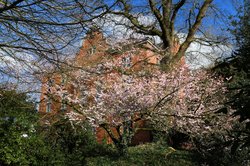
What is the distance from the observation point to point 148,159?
1242 centimetres

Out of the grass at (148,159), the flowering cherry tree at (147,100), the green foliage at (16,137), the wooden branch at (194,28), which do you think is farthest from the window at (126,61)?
the green foliage at (16,137)

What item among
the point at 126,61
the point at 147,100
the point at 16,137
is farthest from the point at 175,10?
the point at 16,137

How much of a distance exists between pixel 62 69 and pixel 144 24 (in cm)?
1056

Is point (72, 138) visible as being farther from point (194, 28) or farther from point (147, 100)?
point (194, 28)

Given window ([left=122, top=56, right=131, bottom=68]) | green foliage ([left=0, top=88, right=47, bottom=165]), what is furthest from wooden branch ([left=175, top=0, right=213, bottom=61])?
green foliage ([left=0, top=88, right=47, bottom=165])

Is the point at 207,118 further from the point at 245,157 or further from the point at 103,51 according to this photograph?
the point at 103,51

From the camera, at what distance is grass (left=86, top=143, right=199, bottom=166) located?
1190cm

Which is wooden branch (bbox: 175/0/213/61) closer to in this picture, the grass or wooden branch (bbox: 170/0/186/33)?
wooden branch (bbox: 170/0/186/33)

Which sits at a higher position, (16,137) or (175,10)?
(175,10)

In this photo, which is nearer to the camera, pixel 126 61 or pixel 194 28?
pixel 126 61

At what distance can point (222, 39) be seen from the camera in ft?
59.3

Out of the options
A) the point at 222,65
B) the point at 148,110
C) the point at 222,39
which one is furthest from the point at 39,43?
the point at 222,39

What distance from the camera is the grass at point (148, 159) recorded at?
11.9 meters

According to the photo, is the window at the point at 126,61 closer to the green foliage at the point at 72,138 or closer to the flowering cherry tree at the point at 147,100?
the flowering cherry tree at the point at 147,100
